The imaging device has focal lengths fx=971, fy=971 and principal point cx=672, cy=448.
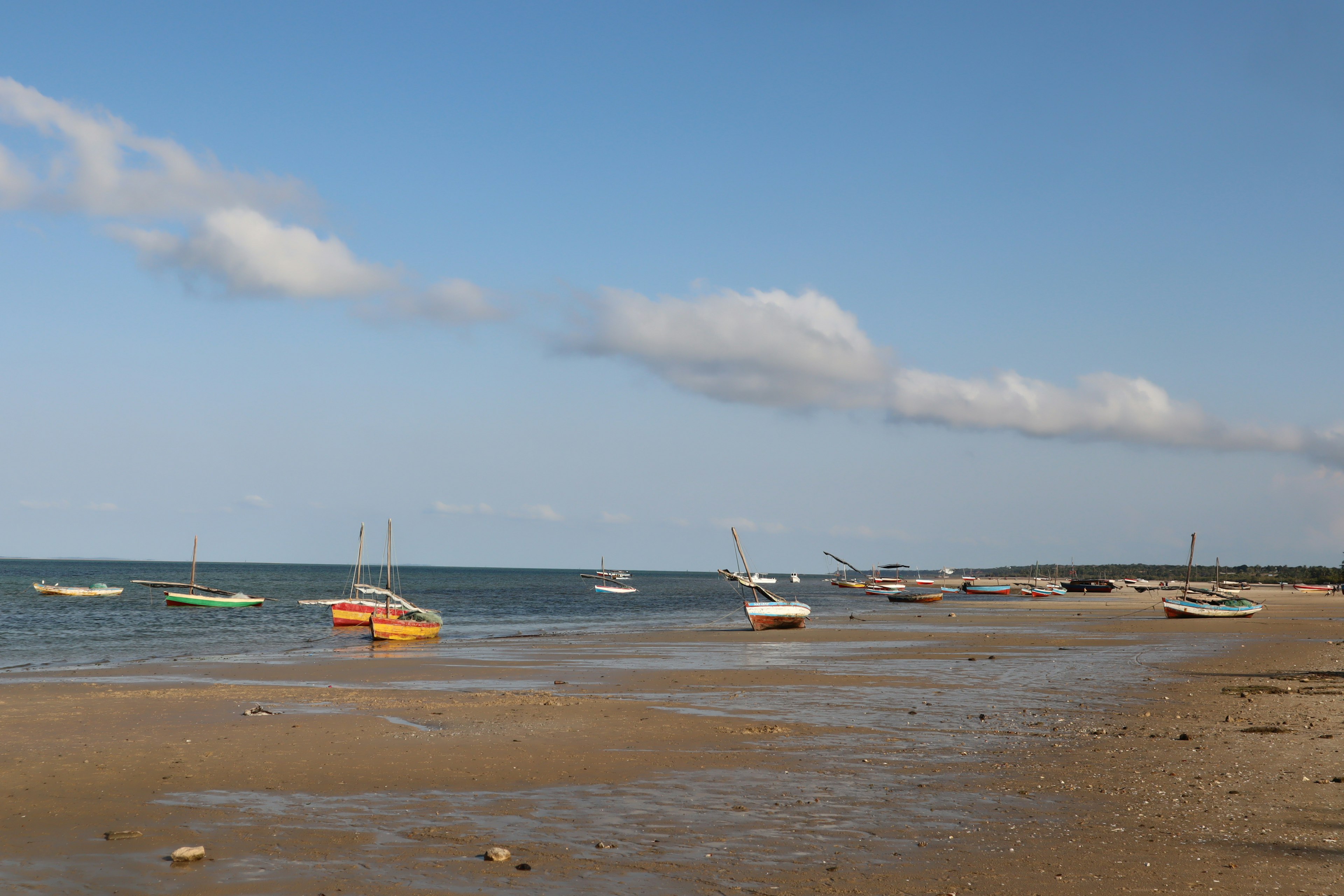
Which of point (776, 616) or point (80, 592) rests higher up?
point (776, 616)

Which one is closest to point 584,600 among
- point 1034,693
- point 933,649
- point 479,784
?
point 933,649

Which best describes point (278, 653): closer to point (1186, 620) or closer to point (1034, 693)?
point (1034, 693)

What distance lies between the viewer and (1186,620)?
69125 mm

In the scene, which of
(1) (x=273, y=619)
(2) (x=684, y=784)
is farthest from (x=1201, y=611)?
(1) (x=273, y=619)

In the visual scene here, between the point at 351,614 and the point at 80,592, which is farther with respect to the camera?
the point at 80,592

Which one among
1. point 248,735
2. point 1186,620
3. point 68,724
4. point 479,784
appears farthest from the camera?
point 1186,620

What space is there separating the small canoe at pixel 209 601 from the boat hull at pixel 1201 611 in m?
77.0

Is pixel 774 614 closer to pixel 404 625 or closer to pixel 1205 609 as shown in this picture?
pixel 404 625

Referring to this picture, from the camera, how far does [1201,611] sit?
233 ft

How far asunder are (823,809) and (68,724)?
17.0 metres

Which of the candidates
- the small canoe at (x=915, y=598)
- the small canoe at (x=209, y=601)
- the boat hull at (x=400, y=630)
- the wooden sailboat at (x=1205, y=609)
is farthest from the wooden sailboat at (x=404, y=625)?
the small canoe at (x=915, y=598)

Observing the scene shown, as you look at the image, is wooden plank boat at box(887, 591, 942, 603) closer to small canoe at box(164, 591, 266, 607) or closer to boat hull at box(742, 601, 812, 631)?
boat hull at box(742, 601, 812, 631)

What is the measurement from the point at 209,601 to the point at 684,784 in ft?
286

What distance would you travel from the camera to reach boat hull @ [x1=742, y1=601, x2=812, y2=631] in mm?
57594
